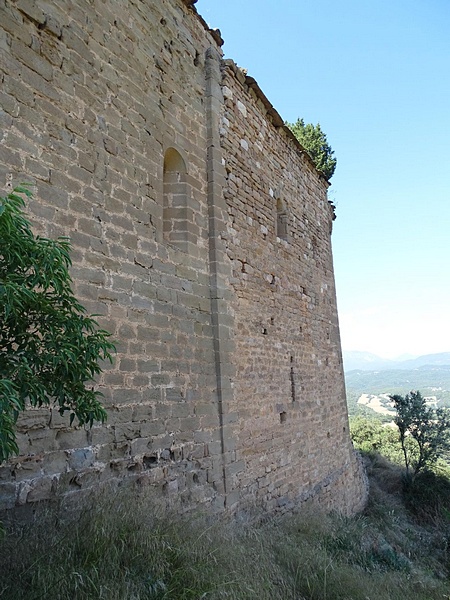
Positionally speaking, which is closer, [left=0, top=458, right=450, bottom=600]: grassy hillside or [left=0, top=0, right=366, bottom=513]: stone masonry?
[left=0, top=458, right=450, bottom=600]: grassy hillside

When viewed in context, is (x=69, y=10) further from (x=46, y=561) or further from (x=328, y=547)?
(x=328, y=547)

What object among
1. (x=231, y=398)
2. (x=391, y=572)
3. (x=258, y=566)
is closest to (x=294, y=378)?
(x=231, y=398)

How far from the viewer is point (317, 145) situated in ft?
47.6

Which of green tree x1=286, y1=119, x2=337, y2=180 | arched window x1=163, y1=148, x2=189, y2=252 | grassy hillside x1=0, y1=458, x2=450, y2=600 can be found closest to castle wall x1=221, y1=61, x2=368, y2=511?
arched window x1=163, y1=148, x2=189, y2=252

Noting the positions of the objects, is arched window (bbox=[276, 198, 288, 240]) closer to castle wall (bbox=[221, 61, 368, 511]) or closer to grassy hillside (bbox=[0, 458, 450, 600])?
castle wall (bbox=[221, 61, 368, 511])

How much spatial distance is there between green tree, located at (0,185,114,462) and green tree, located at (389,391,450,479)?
13.4 meters

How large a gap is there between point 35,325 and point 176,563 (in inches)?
82.4

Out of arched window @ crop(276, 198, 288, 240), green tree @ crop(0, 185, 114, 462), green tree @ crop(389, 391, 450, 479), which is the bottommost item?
green tree @ crop(389, 391, 450, 479)

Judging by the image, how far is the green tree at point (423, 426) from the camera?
45.5 ft

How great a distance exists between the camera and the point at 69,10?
14.8 feet

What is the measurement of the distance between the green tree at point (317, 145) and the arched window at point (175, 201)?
8.79 metres

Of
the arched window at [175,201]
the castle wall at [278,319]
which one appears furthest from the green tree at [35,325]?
the castle wall at [278,319]

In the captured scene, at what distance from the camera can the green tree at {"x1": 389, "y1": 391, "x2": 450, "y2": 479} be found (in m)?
13.9

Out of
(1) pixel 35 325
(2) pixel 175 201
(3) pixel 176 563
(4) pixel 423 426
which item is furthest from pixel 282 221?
(4) pixel 423 426
